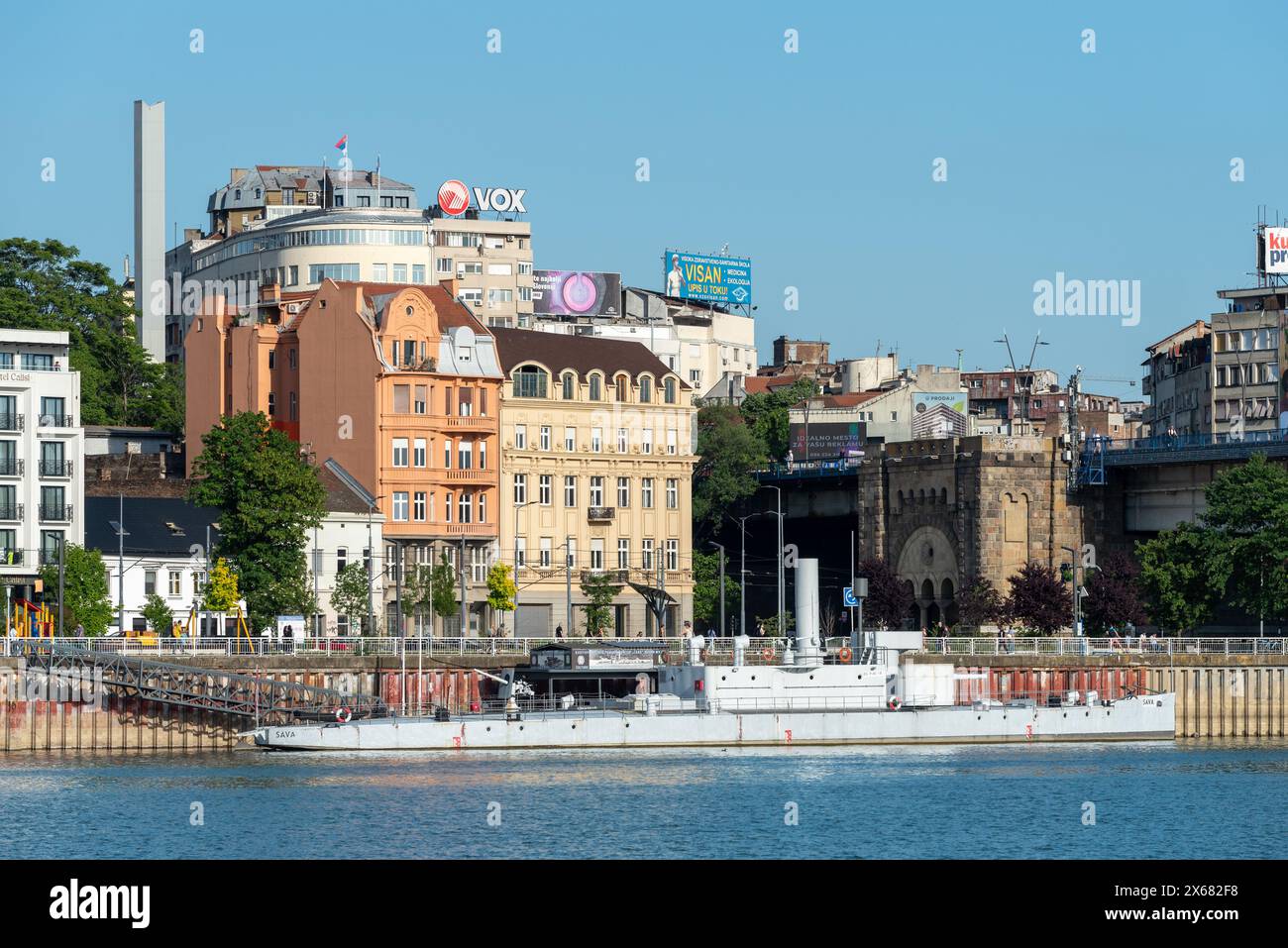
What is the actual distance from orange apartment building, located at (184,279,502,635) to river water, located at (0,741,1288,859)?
3820 centimetres

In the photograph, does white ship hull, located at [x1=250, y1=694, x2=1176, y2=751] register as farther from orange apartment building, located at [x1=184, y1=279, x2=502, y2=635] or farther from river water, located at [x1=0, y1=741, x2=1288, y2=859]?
orange apartment building, located at [x1=184, y1=279, x2=502, y2=635]

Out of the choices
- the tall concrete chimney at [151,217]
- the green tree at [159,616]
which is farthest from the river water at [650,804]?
the tall concrete chimney at [151,217]

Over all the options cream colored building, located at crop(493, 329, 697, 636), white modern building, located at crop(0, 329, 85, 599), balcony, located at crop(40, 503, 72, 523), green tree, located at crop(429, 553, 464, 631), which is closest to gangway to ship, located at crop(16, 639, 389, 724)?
white modern building, located at crop(0, 329, 85, 599)

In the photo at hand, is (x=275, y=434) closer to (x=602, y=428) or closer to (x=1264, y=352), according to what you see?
(x=602, y=428)

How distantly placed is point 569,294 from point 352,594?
85.7 meters

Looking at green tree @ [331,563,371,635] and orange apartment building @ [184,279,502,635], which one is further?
orange apartment building @ [184,279,502,635]

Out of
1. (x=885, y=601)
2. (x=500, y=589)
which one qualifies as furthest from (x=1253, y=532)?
(x=500, y=589)

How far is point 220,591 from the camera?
108 meters

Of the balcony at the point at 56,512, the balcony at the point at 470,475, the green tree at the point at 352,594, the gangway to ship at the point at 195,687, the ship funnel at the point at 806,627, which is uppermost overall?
the balcony at the point at 470,475

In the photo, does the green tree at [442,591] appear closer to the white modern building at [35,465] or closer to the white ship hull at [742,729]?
the white modern building at [35,465]

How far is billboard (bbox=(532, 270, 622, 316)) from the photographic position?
195250 millimetres

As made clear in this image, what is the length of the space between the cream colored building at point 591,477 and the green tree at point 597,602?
173 centimetres

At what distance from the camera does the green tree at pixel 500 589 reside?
415ft
